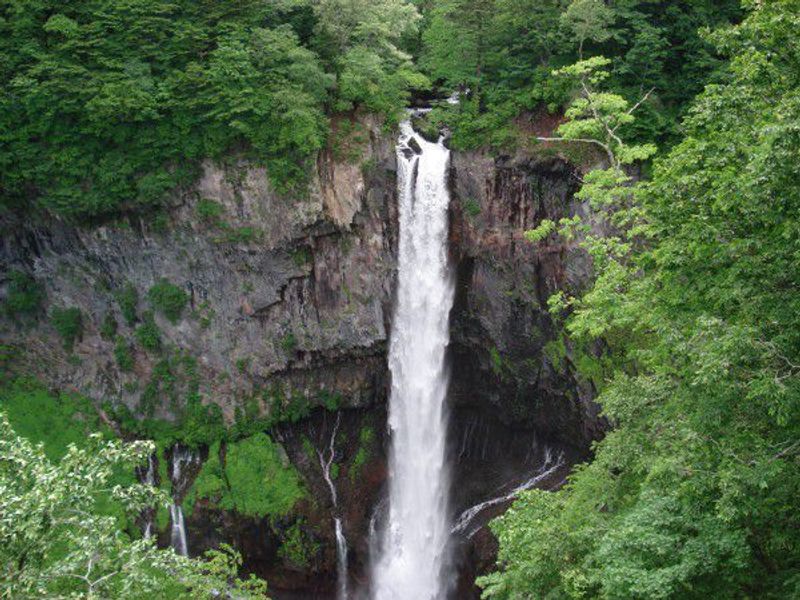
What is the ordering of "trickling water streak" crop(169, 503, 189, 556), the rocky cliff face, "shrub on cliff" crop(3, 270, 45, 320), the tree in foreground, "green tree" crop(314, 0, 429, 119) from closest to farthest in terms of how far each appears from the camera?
the tree in foreground < "green tree" crop(314, 0, 429, 119) < the rocky cliff face < "trickling water streak" crop(169, 503, 189, 556) < "shrub on cliff" crop(3, 270, 45, 320)

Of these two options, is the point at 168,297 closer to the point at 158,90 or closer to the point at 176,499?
the point at 158,90

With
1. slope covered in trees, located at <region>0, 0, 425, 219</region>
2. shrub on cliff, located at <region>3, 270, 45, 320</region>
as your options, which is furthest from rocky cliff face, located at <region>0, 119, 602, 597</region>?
slope covered in trees, located at <region>0, 0, 425, 219</region>

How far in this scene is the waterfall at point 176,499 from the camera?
76.4 ft

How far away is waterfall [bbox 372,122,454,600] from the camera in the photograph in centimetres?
2298

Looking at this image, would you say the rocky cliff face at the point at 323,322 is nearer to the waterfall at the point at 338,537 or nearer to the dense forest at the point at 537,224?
the waterfall at the point at 338,537

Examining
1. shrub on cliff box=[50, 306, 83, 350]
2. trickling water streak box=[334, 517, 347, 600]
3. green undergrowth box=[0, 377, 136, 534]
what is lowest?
trickling water streak box=[334, 517, 347, 600]

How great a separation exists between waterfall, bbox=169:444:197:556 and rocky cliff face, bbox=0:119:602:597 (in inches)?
14.9

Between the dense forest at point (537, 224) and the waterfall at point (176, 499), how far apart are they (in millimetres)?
611

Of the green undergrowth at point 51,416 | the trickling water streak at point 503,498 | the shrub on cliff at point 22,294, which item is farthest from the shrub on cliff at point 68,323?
the trickling water streak at point 503,498

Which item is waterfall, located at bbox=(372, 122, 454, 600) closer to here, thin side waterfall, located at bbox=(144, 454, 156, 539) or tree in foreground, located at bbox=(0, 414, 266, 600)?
thin side waterfall, located at bbox=(144, 454, 156, 539)

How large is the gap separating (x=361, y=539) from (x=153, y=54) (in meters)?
18.5

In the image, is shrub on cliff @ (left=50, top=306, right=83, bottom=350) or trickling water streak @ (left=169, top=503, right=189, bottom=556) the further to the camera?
shrub on cliff @ (left=50, top=306, right=83, bottom=350)

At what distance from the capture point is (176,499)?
936 inches

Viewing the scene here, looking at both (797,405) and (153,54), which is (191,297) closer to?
(153,54)
